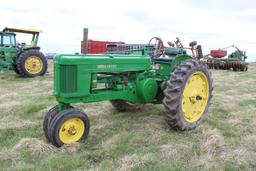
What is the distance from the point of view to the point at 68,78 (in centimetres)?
468

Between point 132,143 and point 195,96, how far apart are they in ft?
5.01

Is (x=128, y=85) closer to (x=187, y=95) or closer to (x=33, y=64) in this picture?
(x=187, y=95)

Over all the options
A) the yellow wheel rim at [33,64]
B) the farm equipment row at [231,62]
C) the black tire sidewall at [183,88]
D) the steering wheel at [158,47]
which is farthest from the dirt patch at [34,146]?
the farm equipment row at [231,62]

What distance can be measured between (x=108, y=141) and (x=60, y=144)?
704 millimetres

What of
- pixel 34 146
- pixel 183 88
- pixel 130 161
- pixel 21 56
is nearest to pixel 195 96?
pixel 183 88

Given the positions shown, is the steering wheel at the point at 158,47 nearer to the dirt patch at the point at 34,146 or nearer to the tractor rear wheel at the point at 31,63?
the dirt patch at the point at 34,146

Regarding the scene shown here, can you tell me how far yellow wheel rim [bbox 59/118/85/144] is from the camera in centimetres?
462

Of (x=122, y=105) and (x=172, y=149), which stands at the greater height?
(x=122, y=105)

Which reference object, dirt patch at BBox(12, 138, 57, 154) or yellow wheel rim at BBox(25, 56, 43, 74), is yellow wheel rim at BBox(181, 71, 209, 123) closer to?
dirt patch at BBox(12, 138, 57, 154)

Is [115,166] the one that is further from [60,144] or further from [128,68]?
[128,68]

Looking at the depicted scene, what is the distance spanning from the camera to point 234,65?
21.2m

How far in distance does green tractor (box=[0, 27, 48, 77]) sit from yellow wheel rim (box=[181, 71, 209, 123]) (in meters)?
8.81

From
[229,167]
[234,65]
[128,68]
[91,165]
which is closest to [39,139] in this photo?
[91,165]

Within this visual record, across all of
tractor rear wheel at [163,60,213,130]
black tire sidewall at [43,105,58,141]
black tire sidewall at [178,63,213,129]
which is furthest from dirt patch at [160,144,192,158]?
black tire sidewall at [43,105,58,141]
